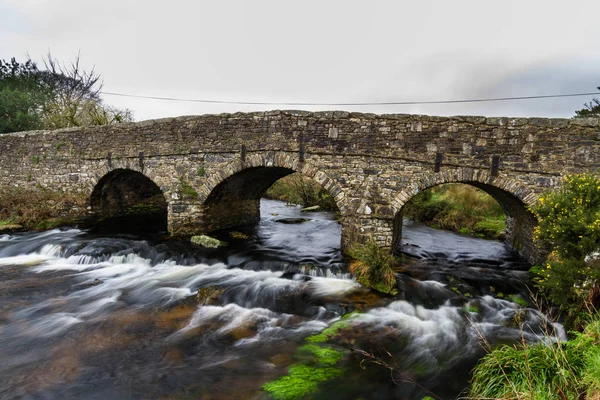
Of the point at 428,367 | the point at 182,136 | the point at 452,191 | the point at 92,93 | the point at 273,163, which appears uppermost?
the point at 92,93

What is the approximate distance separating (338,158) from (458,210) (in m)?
8.62

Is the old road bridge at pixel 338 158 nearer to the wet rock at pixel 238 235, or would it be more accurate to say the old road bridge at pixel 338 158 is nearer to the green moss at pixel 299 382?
the wet rock at pixel 238 235

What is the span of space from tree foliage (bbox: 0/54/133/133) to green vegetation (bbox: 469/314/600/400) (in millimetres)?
18049

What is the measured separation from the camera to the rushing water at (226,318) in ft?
14.7

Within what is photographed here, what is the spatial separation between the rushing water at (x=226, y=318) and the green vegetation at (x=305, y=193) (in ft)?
27.3

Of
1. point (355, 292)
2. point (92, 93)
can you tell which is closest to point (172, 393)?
point (355, 292)

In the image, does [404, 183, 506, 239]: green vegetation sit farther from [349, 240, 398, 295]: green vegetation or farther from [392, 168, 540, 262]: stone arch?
[349, 240, 398, 295]: green vegetation

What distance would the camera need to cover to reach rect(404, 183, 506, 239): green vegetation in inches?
562

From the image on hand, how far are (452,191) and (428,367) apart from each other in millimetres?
12863

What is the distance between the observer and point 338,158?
9.33m

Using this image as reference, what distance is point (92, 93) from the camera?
28625mm

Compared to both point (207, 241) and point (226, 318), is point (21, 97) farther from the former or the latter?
point (226, 318)

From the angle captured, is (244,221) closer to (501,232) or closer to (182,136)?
(182,136)

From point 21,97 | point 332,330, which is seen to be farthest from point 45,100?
point 332,330
